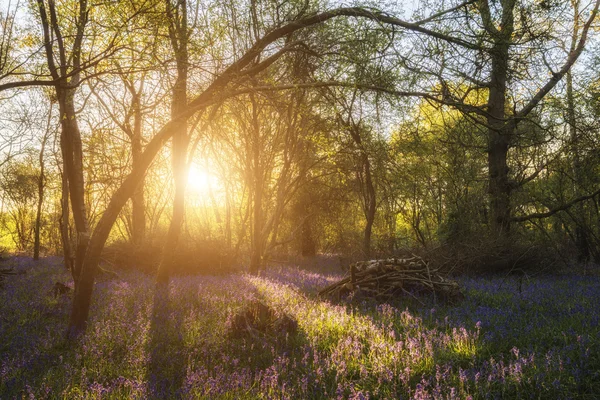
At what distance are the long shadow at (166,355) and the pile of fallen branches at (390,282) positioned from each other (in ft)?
10.9

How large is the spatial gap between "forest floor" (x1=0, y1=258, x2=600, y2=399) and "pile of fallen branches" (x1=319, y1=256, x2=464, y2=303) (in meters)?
0.37

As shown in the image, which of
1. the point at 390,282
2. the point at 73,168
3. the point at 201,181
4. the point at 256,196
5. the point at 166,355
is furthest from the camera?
the point at 201,181

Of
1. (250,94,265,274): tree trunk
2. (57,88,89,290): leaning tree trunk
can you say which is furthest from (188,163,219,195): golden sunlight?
(57,88,89,290): leaning tree trunk

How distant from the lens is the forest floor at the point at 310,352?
309cm

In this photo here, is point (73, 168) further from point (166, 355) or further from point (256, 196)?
point (256, 196)

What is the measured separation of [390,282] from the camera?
7445 millimetres

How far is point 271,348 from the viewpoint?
424 cm

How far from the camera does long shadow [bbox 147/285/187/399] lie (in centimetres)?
330

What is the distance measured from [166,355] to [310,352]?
162 centimetres

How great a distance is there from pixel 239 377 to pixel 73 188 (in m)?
4.61

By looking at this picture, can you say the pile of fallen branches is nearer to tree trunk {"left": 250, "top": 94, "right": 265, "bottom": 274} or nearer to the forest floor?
the forest floor

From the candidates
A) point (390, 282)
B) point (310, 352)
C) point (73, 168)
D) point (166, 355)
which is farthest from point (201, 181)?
point (310, 352)

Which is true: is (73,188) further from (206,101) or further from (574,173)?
(574,173)

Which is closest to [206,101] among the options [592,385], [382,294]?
[382,294]
